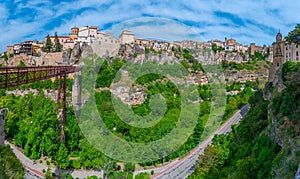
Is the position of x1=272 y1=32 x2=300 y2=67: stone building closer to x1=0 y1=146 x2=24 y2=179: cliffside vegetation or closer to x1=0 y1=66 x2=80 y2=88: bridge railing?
x1=0 y1=66 x2=80 y2=88: bridge railing

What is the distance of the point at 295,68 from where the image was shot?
16625 mm

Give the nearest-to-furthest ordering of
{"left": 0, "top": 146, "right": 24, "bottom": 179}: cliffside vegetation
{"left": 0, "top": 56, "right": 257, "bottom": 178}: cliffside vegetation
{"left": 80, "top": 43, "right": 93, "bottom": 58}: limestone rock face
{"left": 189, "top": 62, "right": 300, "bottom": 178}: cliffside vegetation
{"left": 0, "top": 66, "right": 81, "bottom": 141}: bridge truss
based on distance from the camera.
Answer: {"left": 189, "top": 62, "right": 300, "bottom": 178}: cliffside vegetation
{"left": 0, "top": 146, "right": 24, "bottom": 179}: cliffside vegetation
{"left": 0, "top": 66, "right": 81, "bottom": 141}: bridge truss
{"left": 0, "top": 56, "right": 257, "bottom": 178}: cliffside vegetation
{"left": 80, "top": 43, "right": 93, "bottom": 58}: limestone rock face

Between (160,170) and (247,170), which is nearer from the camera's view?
(247,170)

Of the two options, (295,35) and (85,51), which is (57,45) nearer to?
(85,51)

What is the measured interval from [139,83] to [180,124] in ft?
40.1

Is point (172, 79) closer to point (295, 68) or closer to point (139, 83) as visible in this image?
point (139, 83)

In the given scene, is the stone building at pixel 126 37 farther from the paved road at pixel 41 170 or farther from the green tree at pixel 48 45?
the paved road at pixel 41 170

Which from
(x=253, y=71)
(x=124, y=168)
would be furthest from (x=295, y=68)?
(x=253, y=71)

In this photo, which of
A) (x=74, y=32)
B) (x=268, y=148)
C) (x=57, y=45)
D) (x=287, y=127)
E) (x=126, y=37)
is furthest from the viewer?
(x=74, y=32)

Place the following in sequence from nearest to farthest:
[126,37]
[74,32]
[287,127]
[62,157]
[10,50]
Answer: [287,127] → [62,157] → [10,50] → [126,37] → [74,32]

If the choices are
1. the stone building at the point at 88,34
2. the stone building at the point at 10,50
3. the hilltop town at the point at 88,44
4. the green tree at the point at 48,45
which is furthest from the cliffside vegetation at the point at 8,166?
the stone building at the point at 10,50

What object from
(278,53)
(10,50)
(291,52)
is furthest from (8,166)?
(10,50)

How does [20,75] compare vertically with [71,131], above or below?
above

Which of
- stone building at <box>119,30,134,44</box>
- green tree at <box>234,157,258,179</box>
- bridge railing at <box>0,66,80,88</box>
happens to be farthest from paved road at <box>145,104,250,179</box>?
stone building at <box>119,30,134,44</box>
